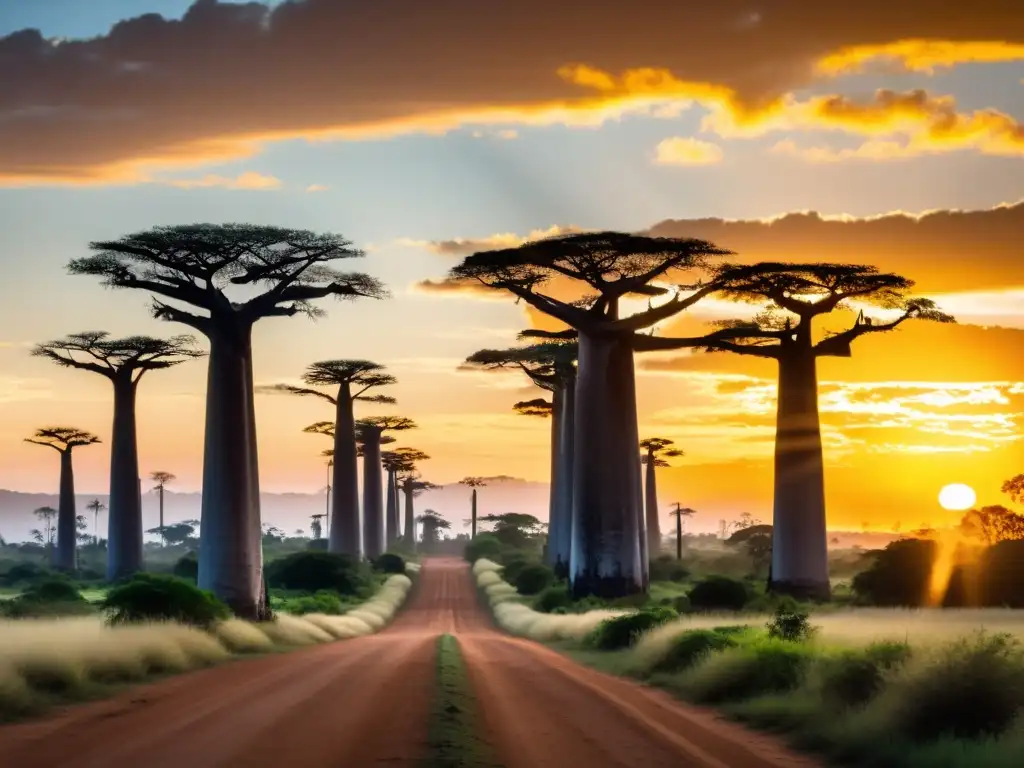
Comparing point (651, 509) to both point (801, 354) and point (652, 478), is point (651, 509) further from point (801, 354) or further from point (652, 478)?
point (801, 354)

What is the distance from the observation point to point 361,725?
53.6ft

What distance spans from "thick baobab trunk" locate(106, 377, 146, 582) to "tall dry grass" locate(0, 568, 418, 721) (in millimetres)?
41104

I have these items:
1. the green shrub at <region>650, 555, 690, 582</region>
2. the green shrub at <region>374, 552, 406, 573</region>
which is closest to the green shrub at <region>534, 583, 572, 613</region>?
the green shrub at <region>650, 555, 690, 582</region>

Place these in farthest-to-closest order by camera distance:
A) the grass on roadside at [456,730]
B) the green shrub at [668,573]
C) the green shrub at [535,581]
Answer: the green shrub at [668,573]
the green shrub at [535,581]
the grass on roadside at [456,730]

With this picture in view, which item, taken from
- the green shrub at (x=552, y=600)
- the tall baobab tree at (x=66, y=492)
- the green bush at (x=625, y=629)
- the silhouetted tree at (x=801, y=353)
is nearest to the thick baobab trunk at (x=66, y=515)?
the tall baobab tree at (x=66, y=492)

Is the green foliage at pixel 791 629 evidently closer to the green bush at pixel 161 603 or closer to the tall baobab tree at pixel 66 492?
the green bush at pixel 161 603

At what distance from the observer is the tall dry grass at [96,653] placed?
19.2m

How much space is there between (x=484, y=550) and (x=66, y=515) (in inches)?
1762

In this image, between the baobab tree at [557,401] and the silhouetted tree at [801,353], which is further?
the baobab tree at [557,401]

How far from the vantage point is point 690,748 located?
50.4 ft

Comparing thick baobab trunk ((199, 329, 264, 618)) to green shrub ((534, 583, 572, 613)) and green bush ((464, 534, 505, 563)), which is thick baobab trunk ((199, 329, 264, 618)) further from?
green bush ((464, 534, 505, 563))

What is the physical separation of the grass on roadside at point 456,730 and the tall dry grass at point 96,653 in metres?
5.50

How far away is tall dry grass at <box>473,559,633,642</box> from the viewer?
39125mm

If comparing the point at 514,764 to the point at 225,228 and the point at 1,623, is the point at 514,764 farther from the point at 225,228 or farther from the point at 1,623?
the point at 225,228
